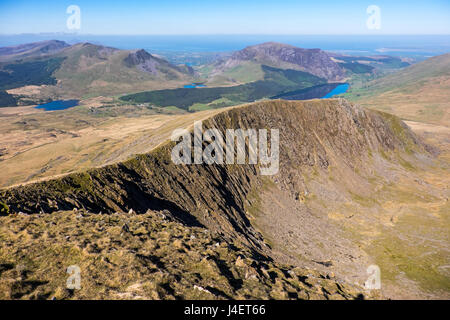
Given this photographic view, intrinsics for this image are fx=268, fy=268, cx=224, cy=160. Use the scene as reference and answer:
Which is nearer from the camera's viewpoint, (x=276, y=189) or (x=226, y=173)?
(x=226, y=173)

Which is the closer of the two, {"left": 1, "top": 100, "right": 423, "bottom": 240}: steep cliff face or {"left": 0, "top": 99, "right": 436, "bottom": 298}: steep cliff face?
{"left": 1, "top": 100, "right": 423, "bottom": 240}: steep cliff face

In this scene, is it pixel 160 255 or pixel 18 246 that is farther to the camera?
pixel 160 255

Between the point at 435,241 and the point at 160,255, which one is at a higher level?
the point at 160,255

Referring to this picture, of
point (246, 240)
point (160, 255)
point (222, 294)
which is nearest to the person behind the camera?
point (222, 294)

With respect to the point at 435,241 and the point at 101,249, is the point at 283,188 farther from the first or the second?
the point at 101,249

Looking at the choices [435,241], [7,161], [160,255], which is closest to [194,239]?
[160,255]

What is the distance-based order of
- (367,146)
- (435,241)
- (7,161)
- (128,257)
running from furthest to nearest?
1. (7,161)
2. (367,146)
3. (435,241)
4. (128,257)

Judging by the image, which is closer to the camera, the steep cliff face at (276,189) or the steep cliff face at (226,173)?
the steep cliff face at (226,173)

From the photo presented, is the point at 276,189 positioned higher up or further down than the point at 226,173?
further down

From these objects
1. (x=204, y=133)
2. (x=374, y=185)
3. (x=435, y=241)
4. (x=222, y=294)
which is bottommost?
(x=435, y=241)

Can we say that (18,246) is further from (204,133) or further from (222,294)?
(204,133)
